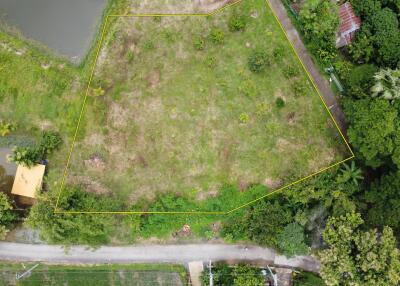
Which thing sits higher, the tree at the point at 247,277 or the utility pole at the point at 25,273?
the utility pole at the point at 25,273

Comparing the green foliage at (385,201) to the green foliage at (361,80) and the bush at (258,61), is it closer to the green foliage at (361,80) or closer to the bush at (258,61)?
the green foliage at (361,80)

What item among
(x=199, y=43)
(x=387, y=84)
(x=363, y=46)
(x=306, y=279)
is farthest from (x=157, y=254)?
(x=363, y=46)

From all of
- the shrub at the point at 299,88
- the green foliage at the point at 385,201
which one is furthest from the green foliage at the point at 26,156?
the green foliage at the point at 385,201

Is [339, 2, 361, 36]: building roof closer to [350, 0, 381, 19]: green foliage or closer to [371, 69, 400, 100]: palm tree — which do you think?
[350, 0, 381, 19]: green foliage

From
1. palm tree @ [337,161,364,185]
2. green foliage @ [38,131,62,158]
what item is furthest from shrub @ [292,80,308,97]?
green foliage @ [38,131,62,158]

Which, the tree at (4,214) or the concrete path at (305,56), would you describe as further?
the concrete path at (305,56)

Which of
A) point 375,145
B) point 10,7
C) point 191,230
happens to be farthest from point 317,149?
point 10,7

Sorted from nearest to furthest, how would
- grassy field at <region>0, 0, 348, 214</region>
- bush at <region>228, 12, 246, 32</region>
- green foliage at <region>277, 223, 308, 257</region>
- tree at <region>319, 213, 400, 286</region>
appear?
tree at <region>319, 213, 400, 286</region> < green foliage at <region>277, 223, 308, 257</region> < bush at <region>228, 12, 246, 32</region> < grassy field at <region>0, 0, 348, 214</region>
